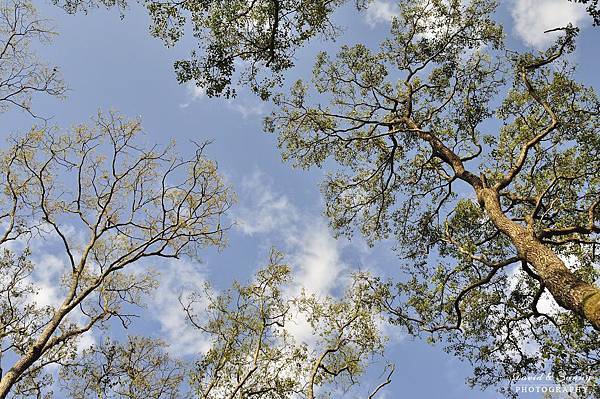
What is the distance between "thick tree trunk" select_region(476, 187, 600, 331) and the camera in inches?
249

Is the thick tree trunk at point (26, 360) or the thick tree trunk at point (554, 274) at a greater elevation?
the thick tree trunk at point (26, 360)

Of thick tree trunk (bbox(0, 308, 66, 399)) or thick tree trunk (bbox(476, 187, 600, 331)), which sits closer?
thick tree trunk (bbox(476, 187, 600, 331))

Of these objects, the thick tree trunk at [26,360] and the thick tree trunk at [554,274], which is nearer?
the thick tree trunk at [554,274]

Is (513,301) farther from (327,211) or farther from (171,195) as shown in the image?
(171,195)

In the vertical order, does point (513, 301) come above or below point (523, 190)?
below

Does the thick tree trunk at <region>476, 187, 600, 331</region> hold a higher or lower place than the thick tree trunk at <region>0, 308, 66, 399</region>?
lower

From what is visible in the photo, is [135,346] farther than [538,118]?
Yes

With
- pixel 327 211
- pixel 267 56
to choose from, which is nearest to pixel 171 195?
pixel 327 211

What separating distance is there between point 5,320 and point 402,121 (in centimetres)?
1220

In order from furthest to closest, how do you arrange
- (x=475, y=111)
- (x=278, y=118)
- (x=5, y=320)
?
1. (x=278, y=118)
2. (x=475, y=111)
3. (x=5, y=320)

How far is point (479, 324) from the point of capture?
12.0 metres

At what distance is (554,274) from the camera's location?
720 centimetres

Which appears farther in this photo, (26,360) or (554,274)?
(26,360)

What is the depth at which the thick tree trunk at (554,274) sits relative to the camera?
20.7 feet
